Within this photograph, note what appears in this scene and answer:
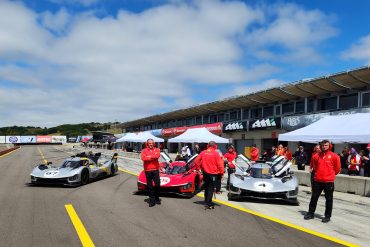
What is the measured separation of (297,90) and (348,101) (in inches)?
164

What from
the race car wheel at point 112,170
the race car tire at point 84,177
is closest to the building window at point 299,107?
the race car wheel at point 112,170

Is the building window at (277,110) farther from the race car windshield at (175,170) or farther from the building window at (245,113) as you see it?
the race car windshield at (175,170)

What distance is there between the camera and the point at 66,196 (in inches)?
396

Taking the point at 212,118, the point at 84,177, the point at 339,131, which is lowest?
the point at 84,177

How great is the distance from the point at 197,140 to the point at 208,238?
19351mm

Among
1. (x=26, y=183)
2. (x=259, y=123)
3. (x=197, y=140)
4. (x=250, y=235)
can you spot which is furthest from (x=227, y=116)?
(x=250, y=235)

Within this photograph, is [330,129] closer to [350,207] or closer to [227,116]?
[350,207]

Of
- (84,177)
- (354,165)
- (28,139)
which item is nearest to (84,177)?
(84,177)

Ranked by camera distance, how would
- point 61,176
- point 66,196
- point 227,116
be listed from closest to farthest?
point 66,196
point 61,176
point 227,116

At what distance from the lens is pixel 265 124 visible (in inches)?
1217

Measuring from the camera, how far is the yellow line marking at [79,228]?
5.48m

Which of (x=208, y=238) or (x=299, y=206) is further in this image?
(x=299, y=206)

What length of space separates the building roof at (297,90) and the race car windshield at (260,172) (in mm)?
14658

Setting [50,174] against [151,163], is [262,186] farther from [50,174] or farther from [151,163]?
[50,174]
